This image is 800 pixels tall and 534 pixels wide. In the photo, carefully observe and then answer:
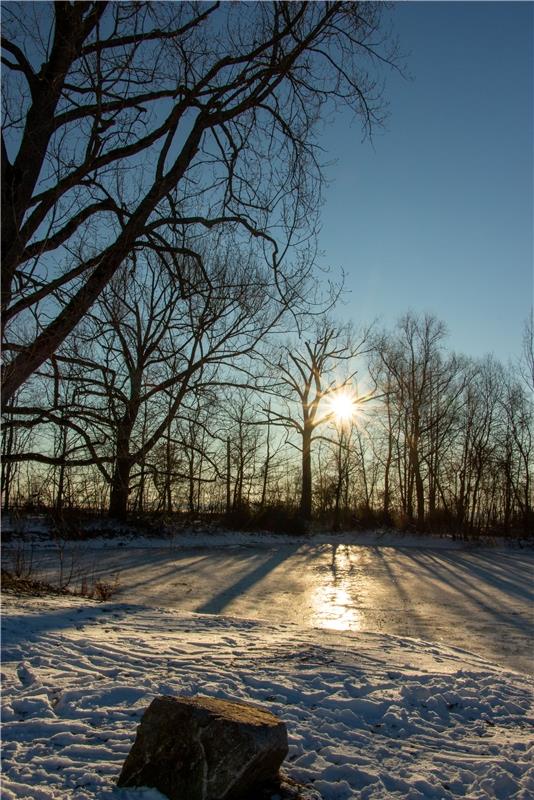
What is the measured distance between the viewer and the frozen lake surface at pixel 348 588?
9711 mm

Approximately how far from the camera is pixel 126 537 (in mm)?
22172

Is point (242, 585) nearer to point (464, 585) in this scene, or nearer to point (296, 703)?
point (464, 585)

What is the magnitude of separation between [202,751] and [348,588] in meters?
11.7

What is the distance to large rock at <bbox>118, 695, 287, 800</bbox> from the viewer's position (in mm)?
3029

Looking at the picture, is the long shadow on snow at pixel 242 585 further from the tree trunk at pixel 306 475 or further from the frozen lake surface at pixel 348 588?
the tree trunk at pixel 306 475

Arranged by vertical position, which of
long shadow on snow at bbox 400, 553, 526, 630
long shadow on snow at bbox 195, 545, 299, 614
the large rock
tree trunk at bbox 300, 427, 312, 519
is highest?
tree trunk at bbox 300, 427, 312, 519

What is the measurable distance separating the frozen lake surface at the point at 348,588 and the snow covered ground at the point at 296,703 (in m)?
2.15

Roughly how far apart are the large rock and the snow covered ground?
12 cm

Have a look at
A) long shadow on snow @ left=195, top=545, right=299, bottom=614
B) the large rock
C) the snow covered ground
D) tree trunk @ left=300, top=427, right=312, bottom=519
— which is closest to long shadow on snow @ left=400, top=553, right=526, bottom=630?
the snow covered ground

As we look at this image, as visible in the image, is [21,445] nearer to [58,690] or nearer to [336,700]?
[58,690]

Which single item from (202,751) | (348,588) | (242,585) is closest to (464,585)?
(348,588)

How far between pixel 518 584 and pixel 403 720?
12135 mm

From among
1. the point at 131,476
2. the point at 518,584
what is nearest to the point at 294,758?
the point at 131,476

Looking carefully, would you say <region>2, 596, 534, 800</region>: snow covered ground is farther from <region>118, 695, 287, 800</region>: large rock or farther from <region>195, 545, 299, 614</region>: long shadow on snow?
<region>195, 545, 299, 614</region>: long shadow on snow
